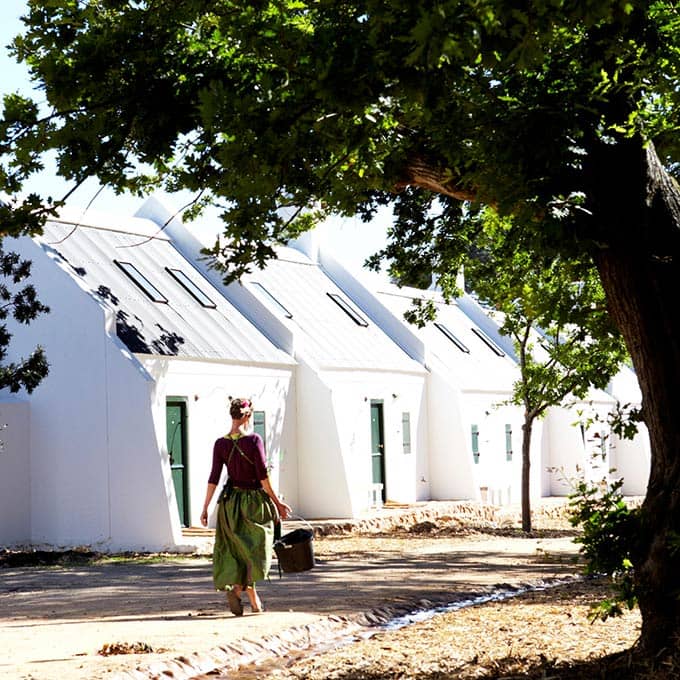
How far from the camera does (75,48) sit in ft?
25.8

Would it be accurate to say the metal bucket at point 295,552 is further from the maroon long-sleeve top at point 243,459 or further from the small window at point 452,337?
the small window at point 452,337

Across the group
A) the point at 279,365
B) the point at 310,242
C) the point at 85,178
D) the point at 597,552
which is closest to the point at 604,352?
the point at 279,365

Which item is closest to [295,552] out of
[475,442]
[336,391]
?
[336,391]

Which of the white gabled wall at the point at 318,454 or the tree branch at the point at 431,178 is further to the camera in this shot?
the white gabled wall at the point at 318,454

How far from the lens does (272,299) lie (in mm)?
28250

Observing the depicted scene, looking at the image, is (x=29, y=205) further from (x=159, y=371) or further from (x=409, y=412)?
(x=409, y=412)

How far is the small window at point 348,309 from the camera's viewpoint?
30.6m

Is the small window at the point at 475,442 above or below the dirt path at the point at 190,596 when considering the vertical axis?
above

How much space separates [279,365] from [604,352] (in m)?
6.66

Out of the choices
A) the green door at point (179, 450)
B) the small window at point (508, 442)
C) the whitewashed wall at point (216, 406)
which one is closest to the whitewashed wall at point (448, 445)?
the small window at point (508, 442)

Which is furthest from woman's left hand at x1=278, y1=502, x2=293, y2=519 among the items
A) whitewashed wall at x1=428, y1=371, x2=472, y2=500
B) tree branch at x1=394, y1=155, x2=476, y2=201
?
whitewashed wall at x1=428, y1=371, x2=472, y2=500

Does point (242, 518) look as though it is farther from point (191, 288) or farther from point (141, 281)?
point (191, 288)

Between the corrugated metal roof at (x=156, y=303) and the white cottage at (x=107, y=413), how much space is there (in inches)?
1.7

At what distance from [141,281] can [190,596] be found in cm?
1170
